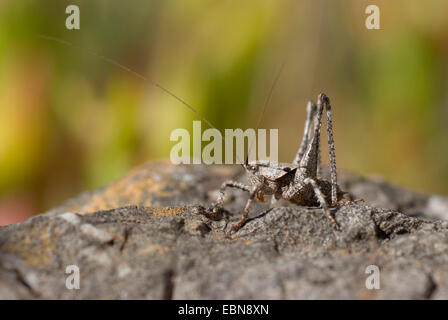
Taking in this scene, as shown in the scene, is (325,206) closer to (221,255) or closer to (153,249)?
(221,255)

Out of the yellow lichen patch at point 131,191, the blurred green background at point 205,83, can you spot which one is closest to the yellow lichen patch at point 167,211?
the yellow lichen patch at point 131,191

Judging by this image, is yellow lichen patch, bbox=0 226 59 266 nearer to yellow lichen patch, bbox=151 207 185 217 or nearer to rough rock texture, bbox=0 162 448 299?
rough rock texture, bbox=0 162 448 299

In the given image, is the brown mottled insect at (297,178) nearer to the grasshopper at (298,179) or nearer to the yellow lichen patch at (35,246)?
the grasshopper at (298,179)

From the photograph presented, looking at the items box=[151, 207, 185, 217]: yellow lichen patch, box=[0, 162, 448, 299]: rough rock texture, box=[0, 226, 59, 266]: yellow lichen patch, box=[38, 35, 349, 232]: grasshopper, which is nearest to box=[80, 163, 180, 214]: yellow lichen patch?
box=[38, 35, 349, 232]: grasshopper

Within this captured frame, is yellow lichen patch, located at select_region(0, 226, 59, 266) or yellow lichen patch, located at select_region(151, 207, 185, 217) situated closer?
yellow lichen patch, located at select_region(0, 226, 59, 266)

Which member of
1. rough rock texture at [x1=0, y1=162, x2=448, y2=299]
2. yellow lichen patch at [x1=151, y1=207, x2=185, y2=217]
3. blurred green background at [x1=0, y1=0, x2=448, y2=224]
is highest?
blurred green background at [x1=0, y1=0, x2=448, y2=224]

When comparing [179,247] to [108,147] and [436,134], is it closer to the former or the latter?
[108,147]
